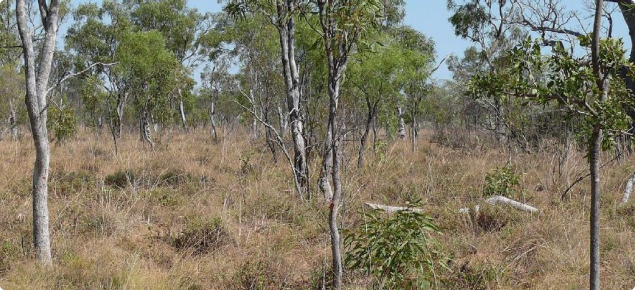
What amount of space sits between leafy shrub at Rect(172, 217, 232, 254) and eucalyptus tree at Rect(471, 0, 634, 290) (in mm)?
3674

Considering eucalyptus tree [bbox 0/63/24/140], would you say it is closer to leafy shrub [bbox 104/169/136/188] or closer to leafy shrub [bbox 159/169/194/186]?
leafy shrub [bbox 104/169/136/188]

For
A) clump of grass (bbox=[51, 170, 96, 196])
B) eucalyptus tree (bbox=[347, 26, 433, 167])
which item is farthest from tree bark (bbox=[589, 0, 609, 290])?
clump of grass (bbox=[51, 170, 96, 196])

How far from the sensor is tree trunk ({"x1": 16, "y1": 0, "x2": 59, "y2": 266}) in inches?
192

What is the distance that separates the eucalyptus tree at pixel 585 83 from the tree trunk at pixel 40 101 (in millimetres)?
3688

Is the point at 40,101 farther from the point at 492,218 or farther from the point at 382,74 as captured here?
the point at 382,74

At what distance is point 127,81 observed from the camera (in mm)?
16266

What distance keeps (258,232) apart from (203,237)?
80cm

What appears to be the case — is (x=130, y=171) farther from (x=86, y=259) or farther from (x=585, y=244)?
(x=585, y=244)

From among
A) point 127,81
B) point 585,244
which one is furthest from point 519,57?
point 127,81

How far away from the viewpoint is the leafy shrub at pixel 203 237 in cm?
622

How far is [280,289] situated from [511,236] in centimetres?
293

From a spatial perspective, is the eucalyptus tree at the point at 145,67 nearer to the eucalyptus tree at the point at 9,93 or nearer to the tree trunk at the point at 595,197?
the eucalyptus tree at the point at 9,93

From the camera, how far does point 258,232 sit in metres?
6.86

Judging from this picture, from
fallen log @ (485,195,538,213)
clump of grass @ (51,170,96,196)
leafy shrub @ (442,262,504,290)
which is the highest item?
clump of grass @ (51,170,96,196)
